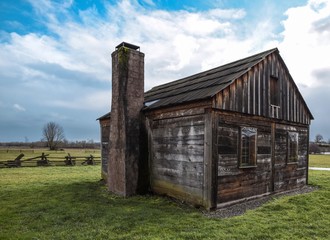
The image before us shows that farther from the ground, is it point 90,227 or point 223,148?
point 223,148

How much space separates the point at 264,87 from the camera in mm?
11250

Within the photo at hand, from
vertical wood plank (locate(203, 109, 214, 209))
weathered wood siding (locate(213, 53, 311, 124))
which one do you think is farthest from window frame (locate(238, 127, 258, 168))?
vertical wood plank (locate(203, 109, 214, 209))

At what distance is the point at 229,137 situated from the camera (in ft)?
31.4

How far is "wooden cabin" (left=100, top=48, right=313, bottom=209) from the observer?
9.06 meters

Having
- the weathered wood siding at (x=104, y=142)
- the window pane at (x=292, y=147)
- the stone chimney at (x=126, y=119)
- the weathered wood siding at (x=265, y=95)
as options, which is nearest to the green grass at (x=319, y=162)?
the window pane at (x=292, y=147)

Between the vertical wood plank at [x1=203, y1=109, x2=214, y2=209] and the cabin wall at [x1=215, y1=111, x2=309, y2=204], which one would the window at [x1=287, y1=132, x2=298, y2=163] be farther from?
the vertical wood plank at [x1=203, y1=109, x2=214, y2=209]

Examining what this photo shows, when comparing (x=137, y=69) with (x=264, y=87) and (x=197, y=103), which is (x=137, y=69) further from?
(x=264, y=87)

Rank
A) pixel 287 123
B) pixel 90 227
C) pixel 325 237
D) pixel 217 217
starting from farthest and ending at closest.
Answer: pixel 287 123 < pixel 217 217 < pixel 90 227 < pixel 325 237

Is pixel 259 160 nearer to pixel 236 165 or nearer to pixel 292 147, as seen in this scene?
pixel 236 165

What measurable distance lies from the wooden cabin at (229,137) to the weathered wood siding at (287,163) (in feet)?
0.16

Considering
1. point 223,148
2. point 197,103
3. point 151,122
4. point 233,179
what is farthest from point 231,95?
point 151,122

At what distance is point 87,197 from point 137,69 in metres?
6.34

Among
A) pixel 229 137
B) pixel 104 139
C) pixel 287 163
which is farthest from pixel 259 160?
pixel 104 139

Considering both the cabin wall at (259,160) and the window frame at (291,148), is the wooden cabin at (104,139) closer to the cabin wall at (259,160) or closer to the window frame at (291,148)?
the cabin wall at (259,160)
